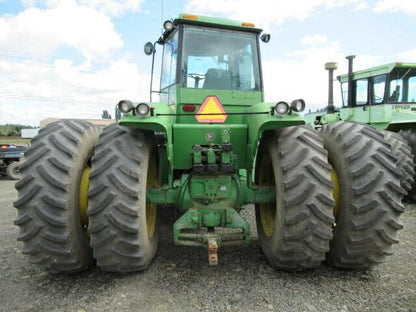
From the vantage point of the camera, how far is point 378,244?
128 inches

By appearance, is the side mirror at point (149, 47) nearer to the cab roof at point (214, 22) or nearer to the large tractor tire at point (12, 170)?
the cab roof at point (214, 22)

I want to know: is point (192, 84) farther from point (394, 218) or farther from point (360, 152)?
point (394, 218)

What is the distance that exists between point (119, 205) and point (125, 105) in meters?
0.84

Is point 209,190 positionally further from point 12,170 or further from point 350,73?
point 12,170

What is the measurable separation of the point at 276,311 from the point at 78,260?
69.6 inches

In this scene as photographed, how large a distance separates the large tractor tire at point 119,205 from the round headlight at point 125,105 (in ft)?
1.10

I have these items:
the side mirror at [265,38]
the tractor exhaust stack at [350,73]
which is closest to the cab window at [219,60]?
the side mirror at [265,38]

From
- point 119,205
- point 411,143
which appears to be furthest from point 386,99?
point 119,205

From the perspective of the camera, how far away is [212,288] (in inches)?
126

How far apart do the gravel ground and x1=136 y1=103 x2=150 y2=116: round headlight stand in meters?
1.52

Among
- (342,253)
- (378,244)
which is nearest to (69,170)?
(342,253)

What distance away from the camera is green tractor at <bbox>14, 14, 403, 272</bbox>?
121 inches

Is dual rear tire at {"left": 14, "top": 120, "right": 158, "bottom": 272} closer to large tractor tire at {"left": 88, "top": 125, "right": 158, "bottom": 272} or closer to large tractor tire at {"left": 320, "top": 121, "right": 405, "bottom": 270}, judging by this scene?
large tractor tire at {"left": 88, "top": 125, "right": 158, "bottom": 272}

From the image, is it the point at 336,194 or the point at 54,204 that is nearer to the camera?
the point at 54,204
